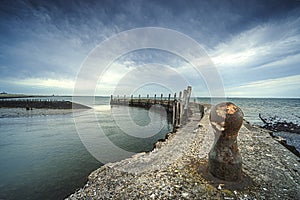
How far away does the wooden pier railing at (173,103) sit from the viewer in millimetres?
14012

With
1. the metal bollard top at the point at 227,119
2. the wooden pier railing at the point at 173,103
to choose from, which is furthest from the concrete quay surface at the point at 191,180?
the wooden pier railing at the point at 173,103

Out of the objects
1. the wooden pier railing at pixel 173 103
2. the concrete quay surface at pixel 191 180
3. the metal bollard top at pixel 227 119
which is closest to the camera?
the concrete quay surface at pixel 191 180

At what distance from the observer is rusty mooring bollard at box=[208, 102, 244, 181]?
2.98 metres

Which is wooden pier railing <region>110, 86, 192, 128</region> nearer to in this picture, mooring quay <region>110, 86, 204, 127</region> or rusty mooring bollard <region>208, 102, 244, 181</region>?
mooring quay <region>110, 86, 204, 127</region>

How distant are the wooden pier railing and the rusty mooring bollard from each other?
8956 mm

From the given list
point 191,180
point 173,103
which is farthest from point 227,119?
point 173,103

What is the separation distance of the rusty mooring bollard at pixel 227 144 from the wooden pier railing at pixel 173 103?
8956 millimetres

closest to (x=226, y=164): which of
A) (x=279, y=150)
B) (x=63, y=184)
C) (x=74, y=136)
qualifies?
(x=279, y=150)

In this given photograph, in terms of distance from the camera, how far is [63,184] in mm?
5008

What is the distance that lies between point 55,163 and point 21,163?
1629 mm

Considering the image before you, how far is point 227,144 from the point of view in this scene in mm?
3068

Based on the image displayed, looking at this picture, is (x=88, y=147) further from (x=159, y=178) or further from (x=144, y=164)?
(x=159, y=178)

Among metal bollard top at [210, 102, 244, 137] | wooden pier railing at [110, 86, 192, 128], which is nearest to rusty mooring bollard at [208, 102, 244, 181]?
metal bollard top at [210, 102, 244, 137]

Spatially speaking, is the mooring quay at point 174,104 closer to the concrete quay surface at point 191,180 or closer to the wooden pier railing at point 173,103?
the wooden pier railing at point 173,103
